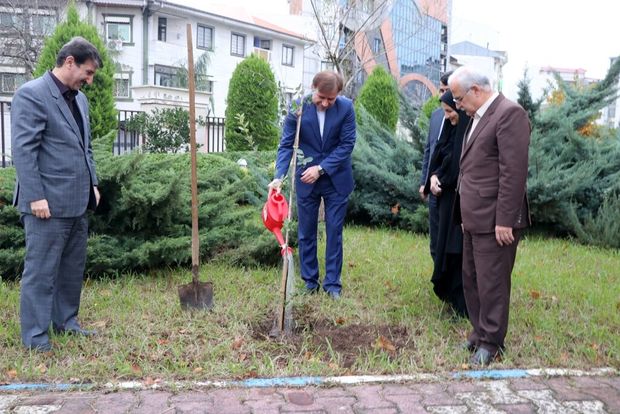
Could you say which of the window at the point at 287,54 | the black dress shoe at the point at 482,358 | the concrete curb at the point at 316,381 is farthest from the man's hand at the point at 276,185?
the window at the point at 287,54

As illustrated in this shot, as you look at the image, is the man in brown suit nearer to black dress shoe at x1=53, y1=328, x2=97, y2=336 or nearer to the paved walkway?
the paved walkway

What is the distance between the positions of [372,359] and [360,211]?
5139 mm

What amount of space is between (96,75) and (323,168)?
23.5 ft

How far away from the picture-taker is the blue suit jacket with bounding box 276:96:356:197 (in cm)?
477

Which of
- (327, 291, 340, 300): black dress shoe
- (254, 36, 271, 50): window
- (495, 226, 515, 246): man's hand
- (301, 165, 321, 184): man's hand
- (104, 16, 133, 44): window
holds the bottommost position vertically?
(327, 291, 340, 300): black dress shoe

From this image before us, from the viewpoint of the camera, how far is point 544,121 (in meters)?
8.35

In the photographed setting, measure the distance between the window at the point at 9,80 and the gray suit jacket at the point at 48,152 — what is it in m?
29.7

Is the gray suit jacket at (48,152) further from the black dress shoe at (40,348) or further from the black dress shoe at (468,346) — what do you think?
the black dress shoe at (468,346)

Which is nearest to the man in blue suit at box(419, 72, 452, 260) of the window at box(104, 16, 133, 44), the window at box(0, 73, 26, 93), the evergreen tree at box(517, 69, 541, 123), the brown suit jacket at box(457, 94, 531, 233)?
the brown suit jacket at box(457, 94, 531, 233)

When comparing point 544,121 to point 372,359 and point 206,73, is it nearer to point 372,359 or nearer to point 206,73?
point 372,359

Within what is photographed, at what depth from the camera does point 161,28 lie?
3262 centimetres

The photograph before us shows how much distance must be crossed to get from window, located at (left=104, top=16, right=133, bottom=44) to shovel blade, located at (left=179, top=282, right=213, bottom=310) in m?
29.2

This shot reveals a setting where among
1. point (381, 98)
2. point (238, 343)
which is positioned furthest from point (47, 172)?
point (381, 98)

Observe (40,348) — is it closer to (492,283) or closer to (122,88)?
(492,283)
